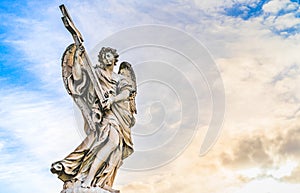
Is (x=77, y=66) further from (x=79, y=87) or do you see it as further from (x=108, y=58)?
(x=108, y=58)

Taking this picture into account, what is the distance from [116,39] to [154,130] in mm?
2745

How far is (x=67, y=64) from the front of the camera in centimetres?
1246

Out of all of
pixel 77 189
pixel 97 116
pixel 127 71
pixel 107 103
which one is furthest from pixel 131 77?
pixel 77 189

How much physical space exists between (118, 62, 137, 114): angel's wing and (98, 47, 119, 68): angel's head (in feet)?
1.26

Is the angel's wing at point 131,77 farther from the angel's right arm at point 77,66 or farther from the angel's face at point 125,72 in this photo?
the angel's right arm at point 77,66

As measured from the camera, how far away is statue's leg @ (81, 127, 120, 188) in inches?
458

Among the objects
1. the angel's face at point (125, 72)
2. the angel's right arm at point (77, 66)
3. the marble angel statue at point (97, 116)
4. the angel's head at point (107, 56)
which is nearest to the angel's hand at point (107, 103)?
the marble angel statue at point (97, 116)

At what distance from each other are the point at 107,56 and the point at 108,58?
6 centimetres

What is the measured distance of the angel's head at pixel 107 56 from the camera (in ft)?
42.5

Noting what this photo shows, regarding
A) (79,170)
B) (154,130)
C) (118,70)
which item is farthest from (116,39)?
(79,170)

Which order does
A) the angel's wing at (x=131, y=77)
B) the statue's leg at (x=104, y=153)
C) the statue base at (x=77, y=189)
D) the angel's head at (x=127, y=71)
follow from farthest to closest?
the angel's head at (x=127, y=71) → the angel's wing at (x=131, y=77) → the statue's leg at (x=104, y=153) → the statue base at (x=77, y=189)

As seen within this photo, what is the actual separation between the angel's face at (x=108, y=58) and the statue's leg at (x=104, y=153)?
186 cm

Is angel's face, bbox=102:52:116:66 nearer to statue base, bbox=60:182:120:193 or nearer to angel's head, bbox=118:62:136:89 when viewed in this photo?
angel's head, bbox=118:62:136:89

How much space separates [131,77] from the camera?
13328 millimetres
